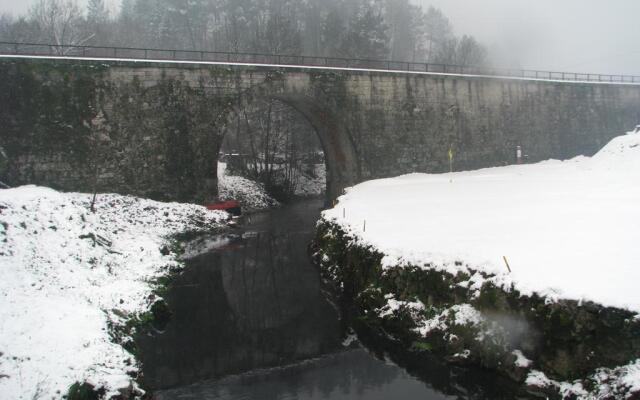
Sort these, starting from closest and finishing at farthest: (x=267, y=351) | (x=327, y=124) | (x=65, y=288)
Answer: (x=267, y=351)
(x=65, y=288)
(x=327, y=124)

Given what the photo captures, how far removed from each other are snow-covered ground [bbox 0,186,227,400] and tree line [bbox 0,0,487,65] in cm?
3099

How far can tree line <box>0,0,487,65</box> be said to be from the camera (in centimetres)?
4750

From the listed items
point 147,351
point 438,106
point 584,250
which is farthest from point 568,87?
point 147,351

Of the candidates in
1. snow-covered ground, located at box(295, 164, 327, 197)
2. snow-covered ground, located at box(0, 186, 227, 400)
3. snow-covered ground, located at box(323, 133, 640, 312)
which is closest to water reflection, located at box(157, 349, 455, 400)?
snow-covered ground, located at box(0, 186, 227, 400)

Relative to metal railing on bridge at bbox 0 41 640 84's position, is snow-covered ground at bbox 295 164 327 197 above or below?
below

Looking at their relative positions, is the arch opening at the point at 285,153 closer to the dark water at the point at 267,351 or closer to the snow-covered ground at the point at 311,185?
the snow-covered ground at the point at 311,185

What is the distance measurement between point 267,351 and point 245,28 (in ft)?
158

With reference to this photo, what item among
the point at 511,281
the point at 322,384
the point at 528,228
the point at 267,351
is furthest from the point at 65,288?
the point at 528,228

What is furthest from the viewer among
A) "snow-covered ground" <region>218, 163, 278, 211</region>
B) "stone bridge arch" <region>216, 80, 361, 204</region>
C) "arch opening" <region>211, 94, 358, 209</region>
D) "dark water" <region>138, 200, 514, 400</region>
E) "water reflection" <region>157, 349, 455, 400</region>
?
"snow-covered ground" <region>218, 163, 278, 211</region>

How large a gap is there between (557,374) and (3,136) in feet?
79.9

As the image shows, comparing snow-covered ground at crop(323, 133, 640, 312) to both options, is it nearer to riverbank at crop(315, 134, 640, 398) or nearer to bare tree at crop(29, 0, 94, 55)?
riverbank at crop(315, 134, 640, 398)

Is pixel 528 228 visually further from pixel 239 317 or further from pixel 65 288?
pixel 65 288

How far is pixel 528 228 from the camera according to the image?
12953 millimetres

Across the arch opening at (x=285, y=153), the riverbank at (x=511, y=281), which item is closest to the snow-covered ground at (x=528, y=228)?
the riverbank at (x=511, y=281)
